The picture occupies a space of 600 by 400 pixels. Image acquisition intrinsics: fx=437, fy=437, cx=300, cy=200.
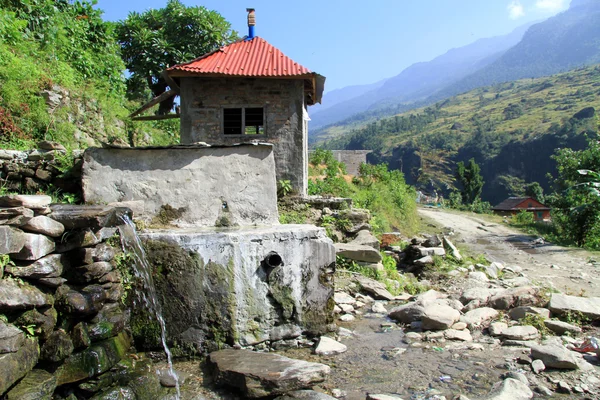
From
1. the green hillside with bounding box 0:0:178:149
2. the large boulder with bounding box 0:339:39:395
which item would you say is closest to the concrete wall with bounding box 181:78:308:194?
the green hillside with bounding box 0:0:178:149

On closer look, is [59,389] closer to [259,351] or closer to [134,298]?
[134,298]

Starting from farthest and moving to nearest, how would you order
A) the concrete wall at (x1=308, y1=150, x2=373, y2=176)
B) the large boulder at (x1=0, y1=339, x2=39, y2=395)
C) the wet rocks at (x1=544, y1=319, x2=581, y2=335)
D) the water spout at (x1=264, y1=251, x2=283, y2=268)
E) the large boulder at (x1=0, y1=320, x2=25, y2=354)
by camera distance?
1. the concrete wall at (x1=308, y1=150, x2=373, y2=176)
2. the wet rocks at (x1=544, y1=319, x2=581, y2=335)
3. the water spout at (x1=264, y1=251, x2=283, y2=268)
4. the large boulder at (x1=0, y1=320, x2=25, y2=354)
5. the large boulder at (x1=0, y1=339, x2=39, y2=395)

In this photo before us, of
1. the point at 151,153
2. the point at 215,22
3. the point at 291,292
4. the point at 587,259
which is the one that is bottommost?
the point at 587,259

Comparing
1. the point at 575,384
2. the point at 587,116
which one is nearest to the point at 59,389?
the point at 575,384

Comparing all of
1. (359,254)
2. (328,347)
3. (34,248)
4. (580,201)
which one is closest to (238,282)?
(328,347)

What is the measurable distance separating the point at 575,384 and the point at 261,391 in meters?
3.29

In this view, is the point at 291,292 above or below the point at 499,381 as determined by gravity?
above

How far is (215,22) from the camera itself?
66.5ft

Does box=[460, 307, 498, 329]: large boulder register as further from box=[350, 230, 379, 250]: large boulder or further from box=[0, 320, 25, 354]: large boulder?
box=[0, 320, 25, 354]: large boulder

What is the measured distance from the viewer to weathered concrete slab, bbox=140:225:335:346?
510 cm

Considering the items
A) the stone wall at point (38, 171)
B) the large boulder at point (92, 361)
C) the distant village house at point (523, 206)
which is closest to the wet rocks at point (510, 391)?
the large boulder at point (92, 361)

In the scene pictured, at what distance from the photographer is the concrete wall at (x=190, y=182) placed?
5.79m

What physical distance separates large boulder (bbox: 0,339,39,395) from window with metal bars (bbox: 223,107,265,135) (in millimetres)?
8534

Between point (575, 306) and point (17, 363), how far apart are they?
23.5 feet
